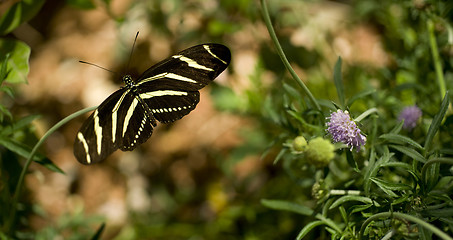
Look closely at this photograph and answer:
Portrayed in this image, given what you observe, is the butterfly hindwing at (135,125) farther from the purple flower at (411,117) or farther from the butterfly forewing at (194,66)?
the purple flower at (411,117)

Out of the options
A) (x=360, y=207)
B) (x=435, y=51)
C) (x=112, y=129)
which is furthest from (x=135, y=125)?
(x=435, y=51)

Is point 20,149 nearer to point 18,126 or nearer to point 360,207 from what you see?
point 18,126

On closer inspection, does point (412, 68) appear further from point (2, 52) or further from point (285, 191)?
point (2, 52)

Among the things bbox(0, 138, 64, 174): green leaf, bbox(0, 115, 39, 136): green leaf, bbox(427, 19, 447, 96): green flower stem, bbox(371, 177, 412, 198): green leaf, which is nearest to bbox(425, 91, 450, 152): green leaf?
bbox(371, 177, 412, 198): green leaf

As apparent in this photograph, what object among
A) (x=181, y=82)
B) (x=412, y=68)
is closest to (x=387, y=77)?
(x=412, y=68)

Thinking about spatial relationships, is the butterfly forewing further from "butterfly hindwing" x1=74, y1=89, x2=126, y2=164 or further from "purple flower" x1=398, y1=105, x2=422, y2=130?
"purple flower" x1=398, y1=105, x2=422, y2=130

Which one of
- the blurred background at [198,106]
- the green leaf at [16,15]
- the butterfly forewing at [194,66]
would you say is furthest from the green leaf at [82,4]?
the butterfly forewing at [194,66]
